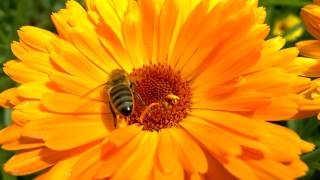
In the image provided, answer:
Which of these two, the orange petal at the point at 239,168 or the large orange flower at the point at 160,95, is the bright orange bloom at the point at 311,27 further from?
the orange petal at the point at 239,168

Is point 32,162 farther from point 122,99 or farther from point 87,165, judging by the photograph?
point 122,99

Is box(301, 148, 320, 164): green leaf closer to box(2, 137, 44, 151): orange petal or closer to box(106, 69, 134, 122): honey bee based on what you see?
box(106, 69, 134, 122): honey bee

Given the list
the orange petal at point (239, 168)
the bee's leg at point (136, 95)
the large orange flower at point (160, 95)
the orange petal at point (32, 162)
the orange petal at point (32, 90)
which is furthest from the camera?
the bee's leg at point (136, 95)

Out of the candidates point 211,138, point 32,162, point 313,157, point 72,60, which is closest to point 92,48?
point 72,60

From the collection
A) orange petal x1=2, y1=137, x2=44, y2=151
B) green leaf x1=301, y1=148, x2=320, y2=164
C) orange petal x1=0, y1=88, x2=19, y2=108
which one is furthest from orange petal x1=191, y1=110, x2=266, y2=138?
orange petal x1=0, y1=88, x2=19, y2=108

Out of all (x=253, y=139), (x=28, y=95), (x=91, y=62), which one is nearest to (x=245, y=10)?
(x=253, y=139)

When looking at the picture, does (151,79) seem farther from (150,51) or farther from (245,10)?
(245,10)

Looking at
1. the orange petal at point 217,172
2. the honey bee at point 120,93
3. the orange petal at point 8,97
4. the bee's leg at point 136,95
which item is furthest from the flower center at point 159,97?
the orange petal at point 8,97
